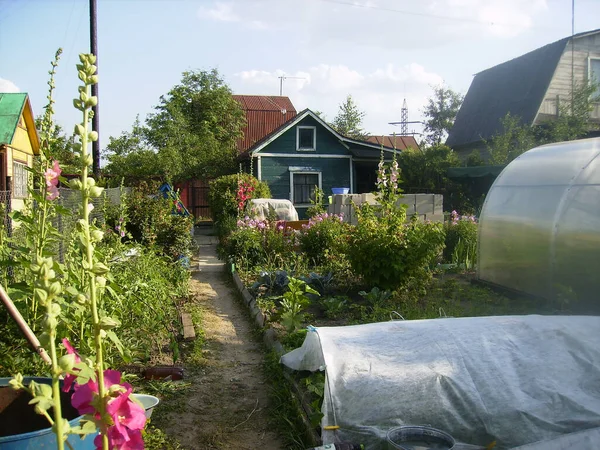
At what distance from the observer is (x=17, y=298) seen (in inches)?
140

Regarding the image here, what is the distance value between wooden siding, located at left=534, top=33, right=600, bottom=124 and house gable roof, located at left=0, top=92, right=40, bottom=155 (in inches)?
705

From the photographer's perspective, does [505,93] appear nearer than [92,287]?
No

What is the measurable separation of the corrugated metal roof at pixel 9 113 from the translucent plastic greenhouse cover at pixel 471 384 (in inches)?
625

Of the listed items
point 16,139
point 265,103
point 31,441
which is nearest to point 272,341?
point 31,441

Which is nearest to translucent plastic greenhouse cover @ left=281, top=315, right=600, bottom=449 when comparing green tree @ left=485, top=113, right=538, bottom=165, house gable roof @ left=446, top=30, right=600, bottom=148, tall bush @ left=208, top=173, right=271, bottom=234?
tall bush @ left=208, top=173, right=271, bottom=234

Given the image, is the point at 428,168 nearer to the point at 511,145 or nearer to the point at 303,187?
the point at 511,145

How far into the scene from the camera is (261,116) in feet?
123

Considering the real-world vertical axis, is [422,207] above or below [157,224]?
above

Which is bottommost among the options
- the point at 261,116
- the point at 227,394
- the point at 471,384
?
the point at 227,394

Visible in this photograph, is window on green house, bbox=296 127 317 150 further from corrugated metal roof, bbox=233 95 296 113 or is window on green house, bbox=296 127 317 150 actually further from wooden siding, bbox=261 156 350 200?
corrugated metal roof, bbox=233 95 296 113

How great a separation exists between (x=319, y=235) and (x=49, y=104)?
6881 millimetres

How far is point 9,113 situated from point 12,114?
135 millimetres

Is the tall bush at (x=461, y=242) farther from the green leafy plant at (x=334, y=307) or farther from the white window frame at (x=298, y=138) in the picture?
the white window frame at (x=298, y=138)

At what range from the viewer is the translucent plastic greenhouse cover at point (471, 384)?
3189mm
